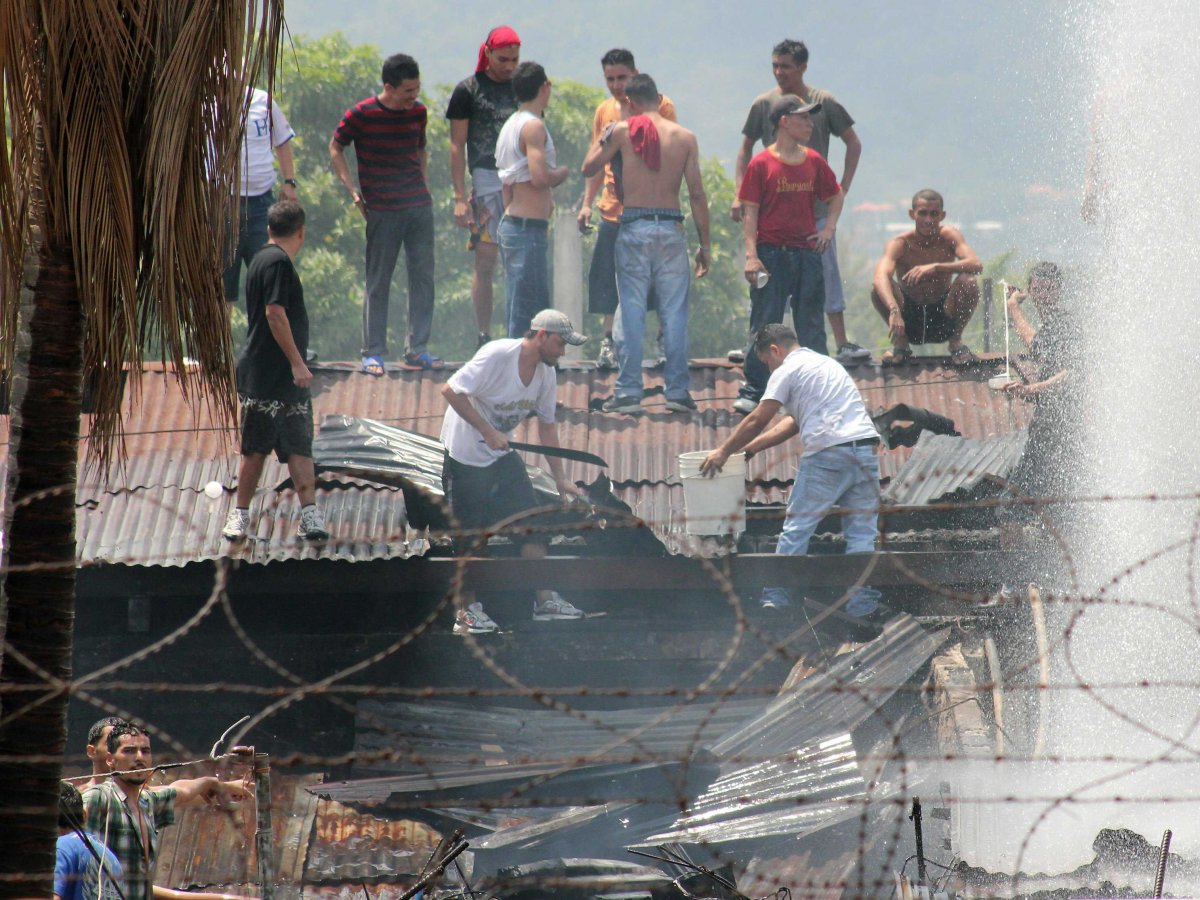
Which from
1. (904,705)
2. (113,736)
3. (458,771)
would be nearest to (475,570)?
(458,771)

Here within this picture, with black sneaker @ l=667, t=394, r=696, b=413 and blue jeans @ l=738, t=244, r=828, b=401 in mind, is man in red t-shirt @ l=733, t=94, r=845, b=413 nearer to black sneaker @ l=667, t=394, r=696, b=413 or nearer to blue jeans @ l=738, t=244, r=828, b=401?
blue jeans @ l=738, t=244, r=828, b=401

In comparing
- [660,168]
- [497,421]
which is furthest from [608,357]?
[497,421]

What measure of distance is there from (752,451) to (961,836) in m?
2.39

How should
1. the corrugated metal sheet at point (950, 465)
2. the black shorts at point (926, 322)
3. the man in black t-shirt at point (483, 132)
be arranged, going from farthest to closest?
the black shorts at point (926, 322) < the man in black t-shirt at point (483, 132) < the corrugated metal sheet at point (950, 465)

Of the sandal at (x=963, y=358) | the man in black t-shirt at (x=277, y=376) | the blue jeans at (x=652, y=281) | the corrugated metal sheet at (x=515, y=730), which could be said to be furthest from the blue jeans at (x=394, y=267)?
the sandal at (x=963, y=358)

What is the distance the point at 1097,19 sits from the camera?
32.8ft

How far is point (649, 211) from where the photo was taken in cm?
946

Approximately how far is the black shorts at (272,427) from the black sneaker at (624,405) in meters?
2.66

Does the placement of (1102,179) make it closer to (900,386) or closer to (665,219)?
(900,386)

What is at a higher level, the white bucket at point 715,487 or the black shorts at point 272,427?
the black shorts at point 272,427

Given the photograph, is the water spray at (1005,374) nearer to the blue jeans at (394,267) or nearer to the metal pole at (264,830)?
the blue jeans at (394,267)

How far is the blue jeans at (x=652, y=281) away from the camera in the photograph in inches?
373

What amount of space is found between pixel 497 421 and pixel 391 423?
1634 millimetres

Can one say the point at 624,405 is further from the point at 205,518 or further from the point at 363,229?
the point at 363,229
